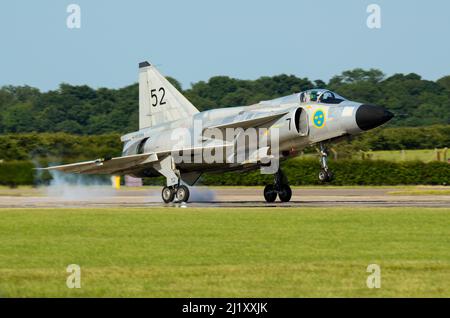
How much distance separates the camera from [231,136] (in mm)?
26797

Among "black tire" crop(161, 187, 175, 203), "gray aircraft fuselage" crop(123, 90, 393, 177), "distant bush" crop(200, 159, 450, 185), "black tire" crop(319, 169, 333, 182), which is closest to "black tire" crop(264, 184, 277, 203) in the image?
"gray aircraft fuselage" crop(123, 90, 393, 177)

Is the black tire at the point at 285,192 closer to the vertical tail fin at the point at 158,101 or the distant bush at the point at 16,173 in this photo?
the vertical tail fin at the point at 158,101

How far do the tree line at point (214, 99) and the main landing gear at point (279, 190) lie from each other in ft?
137

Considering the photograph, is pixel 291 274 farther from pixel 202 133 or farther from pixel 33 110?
pixel 33 110

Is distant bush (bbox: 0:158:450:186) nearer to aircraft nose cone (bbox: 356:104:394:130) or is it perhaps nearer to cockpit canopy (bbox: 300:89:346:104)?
cockpit canopy (bbox: 300:89:346:104)

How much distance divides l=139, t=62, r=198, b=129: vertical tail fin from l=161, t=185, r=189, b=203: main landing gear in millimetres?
3037

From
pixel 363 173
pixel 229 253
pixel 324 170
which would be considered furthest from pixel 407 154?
pixel 229 253

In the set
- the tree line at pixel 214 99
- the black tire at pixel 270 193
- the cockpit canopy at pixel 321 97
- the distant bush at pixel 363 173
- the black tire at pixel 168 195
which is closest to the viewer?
the cockpit canopy at pixel 321 97

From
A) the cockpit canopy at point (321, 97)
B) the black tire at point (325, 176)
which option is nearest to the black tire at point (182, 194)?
the cockpit canopy at point (321, 97)

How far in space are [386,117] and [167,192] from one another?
7.78 meters

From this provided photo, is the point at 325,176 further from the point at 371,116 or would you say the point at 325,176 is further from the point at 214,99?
the point at 214,99

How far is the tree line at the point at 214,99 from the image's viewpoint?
259 ft
